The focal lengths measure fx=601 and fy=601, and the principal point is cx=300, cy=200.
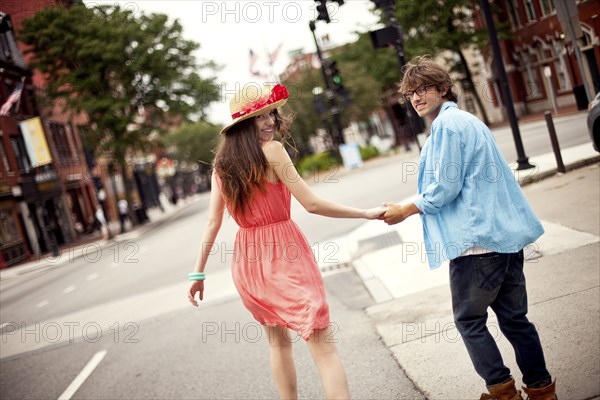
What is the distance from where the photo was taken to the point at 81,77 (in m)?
34.2

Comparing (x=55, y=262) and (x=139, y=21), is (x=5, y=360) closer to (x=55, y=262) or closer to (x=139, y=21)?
(x=55, y=262)

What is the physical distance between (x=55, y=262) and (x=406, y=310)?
62.4 feet

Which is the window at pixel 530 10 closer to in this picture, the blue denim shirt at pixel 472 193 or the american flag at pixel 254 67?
the american flag at pixel 254 67

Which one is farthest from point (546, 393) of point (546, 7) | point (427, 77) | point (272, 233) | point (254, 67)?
point (546, 7)

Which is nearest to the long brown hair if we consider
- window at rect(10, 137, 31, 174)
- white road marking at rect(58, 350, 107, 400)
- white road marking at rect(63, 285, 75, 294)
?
white road marking at rect(58, 350, 107, 400)

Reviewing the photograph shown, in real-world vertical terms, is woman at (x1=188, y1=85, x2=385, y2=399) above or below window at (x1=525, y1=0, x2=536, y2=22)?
below

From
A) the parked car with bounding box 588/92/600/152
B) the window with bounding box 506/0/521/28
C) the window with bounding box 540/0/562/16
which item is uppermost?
the window with bounding box 506/0/521/28

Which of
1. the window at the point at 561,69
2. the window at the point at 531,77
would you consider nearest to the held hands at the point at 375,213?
the window at the point at 561,69

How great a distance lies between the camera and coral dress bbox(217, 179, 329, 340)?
3.04 meters

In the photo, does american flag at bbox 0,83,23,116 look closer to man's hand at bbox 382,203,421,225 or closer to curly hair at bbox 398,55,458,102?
man's hand at bbox 382,203,421,225

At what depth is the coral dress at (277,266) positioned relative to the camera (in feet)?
9.98

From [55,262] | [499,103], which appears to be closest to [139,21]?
[55,262]

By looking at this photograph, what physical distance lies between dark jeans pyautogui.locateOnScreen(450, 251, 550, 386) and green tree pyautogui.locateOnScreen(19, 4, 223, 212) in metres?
32.2

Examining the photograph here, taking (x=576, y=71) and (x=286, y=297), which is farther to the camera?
(x=576, y=71)
